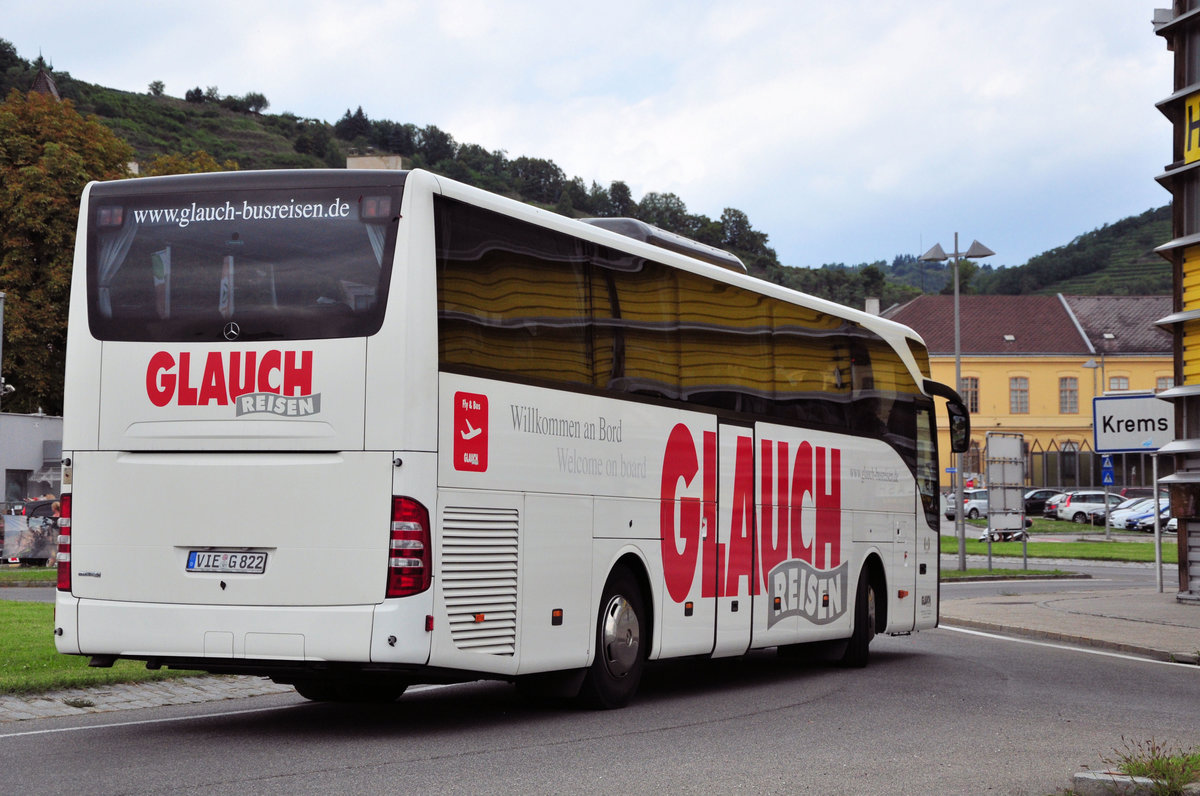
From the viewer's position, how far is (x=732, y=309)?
45.1ft

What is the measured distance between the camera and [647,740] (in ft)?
32.5

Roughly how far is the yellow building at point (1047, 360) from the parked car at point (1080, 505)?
63.8 feet

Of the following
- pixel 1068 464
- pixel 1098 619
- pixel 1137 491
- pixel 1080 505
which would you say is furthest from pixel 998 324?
pixel 1098 619

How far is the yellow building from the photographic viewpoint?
95438 millimetres

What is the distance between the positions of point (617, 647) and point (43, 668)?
506 cm

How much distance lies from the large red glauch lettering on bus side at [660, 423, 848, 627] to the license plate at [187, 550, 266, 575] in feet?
12.4

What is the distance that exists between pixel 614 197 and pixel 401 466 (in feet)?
482

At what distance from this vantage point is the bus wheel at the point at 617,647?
11383 millimetres

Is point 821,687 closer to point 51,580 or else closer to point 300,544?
point 300,544

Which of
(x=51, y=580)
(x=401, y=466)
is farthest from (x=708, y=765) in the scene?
(x=51, y=580)

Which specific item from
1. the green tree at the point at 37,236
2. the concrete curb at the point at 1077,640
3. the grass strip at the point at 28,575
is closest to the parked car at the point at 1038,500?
the green tree at the point at 37,236

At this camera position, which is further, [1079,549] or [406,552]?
[1079,549]

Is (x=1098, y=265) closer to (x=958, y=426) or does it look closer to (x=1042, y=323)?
(x=1042, y=323)

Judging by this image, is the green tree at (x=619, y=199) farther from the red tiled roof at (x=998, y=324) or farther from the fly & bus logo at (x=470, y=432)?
the fly & bus logo at (x=470, y=432)
